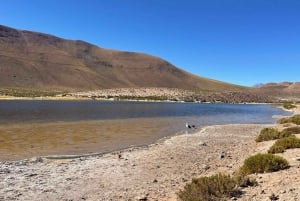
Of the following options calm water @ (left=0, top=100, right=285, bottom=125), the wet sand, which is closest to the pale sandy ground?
the wet sand

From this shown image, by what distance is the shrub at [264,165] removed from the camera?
12242 mm

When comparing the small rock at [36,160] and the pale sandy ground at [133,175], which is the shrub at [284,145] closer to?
the pale sandy ground at [133,175]

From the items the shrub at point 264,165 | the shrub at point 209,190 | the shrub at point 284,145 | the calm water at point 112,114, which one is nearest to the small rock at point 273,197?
the shrub at point 209,190

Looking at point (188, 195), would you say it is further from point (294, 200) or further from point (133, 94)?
point (133, 94)

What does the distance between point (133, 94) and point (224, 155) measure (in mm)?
125906

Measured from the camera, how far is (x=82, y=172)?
1404 cm

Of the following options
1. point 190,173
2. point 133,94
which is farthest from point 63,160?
point 133,94

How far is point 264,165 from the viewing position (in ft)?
40.3

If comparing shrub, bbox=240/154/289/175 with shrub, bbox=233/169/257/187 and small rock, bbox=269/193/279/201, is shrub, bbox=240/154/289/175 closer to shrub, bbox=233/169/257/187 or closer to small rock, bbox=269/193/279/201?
shrub, bbox=233/169/257/187

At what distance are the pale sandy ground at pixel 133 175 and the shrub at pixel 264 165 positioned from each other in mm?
385

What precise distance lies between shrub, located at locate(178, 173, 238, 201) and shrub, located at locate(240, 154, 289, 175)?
2.09 metres

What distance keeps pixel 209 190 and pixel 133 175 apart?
14.7 ft

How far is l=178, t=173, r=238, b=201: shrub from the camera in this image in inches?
376

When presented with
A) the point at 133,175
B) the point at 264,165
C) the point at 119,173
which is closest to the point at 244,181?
the point at 264,165
